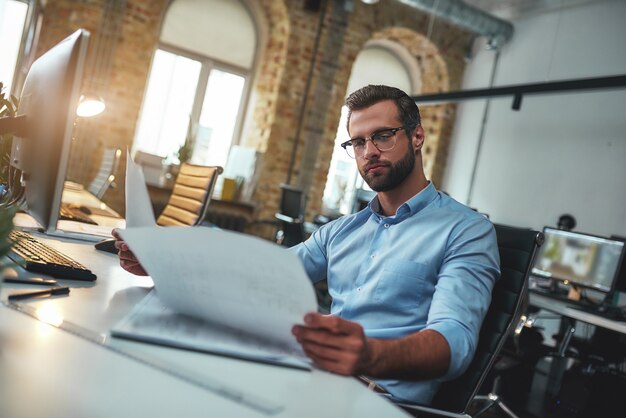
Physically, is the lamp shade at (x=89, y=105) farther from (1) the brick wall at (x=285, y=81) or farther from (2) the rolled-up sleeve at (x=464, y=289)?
(1) the brick wall at (x=285, y=81)

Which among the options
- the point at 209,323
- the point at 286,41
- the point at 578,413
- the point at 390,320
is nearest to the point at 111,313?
the point at 209,323

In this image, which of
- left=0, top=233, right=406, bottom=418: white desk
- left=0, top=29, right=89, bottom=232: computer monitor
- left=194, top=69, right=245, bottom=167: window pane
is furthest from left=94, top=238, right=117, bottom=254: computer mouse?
left=194, top=69, right=245, bottom=167: window pane

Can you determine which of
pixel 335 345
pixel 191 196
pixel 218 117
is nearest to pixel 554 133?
pixel 218 117

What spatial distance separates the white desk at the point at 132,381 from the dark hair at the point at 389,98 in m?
0.88

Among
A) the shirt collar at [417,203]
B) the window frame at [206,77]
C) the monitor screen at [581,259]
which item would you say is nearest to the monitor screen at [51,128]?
the shirt collar at [417,203]

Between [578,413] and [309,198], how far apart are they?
4.66 metres

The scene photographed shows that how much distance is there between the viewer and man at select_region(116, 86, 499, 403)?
0.89 meters

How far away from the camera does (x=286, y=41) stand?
287 inches

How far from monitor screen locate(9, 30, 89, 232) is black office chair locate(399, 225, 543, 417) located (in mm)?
897

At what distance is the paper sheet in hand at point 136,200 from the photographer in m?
1.33

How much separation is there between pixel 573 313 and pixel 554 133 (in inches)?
164

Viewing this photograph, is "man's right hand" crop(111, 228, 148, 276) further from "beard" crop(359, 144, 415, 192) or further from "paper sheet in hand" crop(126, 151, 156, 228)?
"beard" crop(359, 144, 415, 192)

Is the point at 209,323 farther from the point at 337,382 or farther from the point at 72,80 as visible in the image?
the point at 72,80

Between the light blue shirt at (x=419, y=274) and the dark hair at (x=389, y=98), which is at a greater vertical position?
the dark hair at (x=389, y=98)
